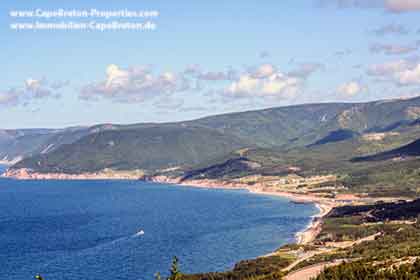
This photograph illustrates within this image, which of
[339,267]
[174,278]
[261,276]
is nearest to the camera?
[174,278]

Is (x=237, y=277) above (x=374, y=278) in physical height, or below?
below

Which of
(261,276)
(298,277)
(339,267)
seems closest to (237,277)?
(261,276)

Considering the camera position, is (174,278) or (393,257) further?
(393,257)

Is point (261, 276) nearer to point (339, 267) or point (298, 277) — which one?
point (298, 277)

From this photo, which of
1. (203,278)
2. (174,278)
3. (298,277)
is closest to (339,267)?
(298,277)

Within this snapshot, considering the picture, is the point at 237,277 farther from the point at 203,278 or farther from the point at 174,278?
the point at 174,278

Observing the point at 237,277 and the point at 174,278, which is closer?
the point at 174,278

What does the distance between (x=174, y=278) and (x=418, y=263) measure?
2950 inches

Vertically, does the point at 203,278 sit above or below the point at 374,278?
below

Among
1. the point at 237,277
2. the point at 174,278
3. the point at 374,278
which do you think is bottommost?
the point at 237,277

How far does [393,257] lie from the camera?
589 ft

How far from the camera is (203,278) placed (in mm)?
194125

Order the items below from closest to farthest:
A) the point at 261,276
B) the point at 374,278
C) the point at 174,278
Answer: the point at 174,278 < the point at 374,278 < the point at 261,276

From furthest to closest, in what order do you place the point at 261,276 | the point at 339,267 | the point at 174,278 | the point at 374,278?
the point at 261,276, the point at 339,267, the point at 374,278, the point at 174,278
